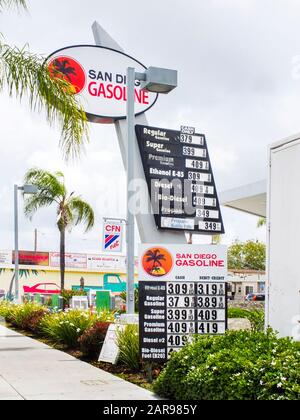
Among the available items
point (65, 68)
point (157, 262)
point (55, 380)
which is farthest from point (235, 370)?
point (65, 68)

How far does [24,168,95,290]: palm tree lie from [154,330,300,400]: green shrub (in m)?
26.3

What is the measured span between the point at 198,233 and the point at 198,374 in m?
11.4

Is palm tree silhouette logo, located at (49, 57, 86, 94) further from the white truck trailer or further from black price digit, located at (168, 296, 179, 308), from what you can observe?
the white truck trailer

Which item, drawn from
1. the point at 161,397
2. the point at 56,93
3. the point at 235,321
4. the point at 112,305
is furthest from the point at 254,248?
the point at 161,397

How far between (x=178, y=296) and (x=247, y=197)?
9417mm

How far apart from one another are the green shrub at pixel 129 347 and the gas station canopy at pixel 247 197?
758 cm

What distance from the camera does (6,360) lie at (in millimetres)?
13148

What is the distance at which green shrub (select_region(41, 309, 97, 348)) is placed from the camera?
1491 cm

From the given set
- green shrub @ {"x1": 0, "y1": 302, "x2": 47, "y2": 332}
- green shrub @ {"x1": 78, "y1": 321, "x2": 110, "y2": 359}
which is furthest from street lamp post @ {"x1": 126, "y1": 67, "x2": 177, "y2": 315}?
green shrub @ {"x1": 0, "y1": 302, "x2": 47, "y2": 332}

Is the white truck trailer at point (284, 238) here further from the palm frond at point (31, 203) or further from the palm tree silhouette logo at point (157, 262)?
the palm frond at point (31, 203)

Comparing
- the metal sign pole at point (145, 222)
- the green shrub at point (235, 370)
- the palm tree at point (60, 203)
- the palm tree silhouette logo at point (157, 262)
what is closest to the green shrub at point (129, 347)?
the palm tree silhouette logo at point (157, 262)

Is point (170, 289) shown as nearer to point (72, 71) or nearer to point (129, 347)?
point (129, 347)

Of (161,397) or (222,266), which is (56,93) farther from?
(161,397)

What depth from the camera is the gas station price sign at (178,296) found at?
10.2 m
